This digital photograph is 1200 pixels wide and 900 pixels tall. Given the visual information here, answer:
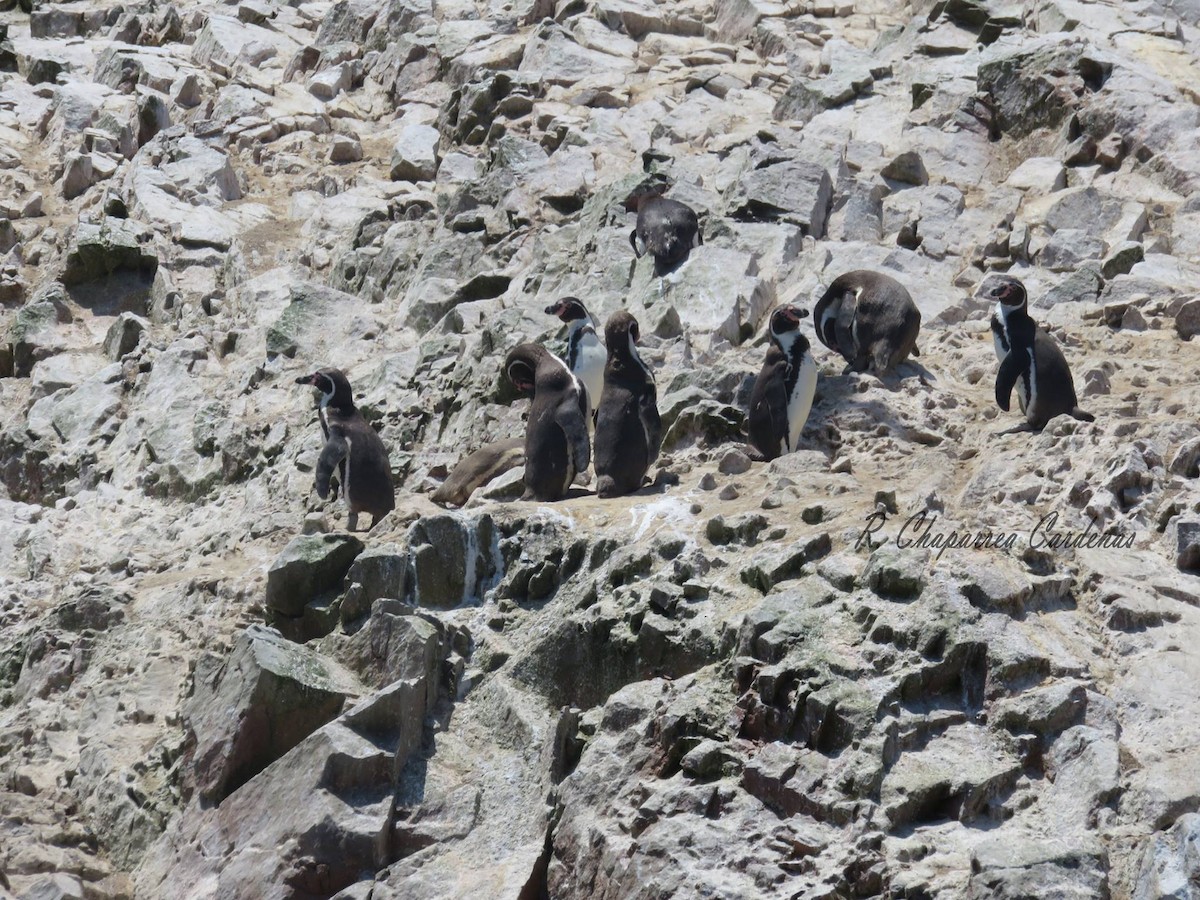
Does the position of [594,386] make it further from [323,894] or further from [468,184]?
[468,184]

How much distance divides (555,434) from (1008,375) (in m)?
3.16

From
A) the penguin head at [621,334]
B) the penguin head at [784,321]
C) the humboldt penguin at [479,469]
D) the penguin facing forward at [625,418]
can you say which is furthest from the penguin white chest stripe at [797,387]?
the humboldt penguin at [479,469]

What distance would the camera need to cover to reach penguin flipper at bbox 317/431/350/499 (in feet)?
37.0

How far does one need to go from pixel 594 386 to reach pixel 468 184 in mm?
6156

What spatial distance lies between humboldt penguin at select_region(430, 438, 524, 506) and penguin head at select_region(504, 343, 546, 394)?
1.54 ft

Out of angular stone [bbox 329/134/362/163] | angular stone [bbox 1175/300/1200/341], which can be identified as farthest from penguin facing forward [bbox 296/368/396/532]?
angular stone [bbox 329/134/362/163]

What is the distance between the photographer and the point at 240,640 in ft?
27.9

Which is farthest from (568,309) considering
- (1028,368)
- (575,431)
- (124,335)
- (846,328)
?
(124,335)

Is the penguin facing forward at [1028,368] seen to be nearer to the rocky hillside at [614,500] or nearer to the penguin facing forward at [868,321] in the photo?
the rocky hillside at [614,500]

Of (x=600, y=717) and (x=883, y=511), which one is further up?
(x=883, y=511)

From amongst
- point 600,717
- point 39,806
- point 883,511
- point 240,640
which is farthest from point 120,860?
point 883,511

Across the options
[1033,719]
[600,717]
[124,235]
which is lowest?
[124,235]

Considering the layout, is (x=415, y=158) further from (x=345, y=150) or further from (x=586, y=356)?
(x=586, y=356)

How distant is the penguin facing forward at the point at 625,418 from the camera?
33.2ft
